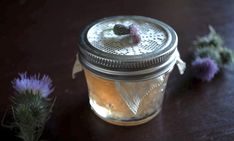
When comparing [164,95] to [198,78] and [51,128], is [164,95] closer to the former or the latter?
[198,78]

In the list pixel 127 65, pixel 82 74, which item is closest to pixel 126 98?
pixel 127 65

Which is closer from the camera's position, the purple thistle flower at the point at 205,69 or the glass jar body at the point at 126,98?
the glass jar body at the point at 126,98

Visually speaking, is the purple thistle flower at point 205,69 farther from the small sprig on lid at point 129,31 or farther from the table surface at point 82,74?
the small sprig on lid at point 129,31

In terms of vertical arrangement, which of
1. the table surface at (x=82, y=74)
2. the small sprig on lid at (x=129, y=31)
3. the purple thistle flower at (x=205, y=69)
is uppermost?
the small sprig on lid at (x=129, y=31)

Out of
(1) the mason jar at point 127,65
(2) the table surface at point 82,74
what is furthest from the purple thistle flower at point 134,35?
(2) the table surface at point 82,74

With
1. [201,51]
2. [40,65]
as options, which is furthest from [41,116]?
[201,51]

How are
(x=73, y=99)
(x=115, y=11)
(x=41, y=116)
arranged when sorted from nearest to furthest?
(x=41, y=116), (x=73, y=99), (x=115, y=11)
